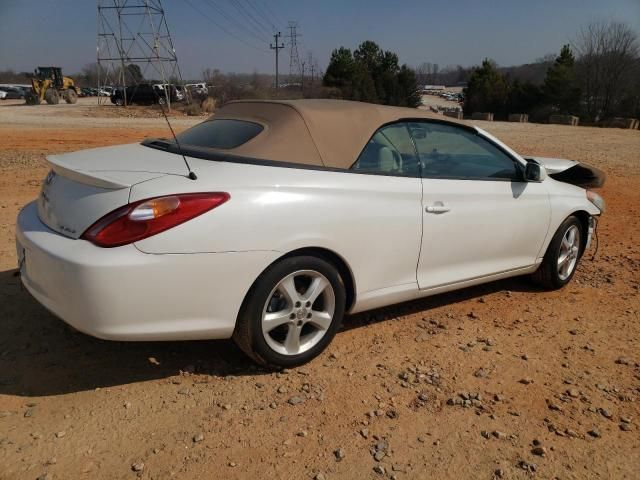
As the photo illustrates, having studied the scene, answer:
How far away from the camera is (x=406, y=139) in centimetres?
374

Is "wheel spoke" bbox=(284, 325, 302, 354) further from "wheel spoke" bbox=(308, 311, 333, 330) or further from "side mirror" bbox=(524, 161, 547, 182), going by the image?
"side mirror" bbox=(524, 161, 547, 182)

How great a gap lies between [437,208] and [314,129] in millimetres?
977

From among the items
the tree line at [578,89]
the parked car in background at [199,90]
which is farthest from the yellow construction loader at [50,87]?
the tree line at [578,89]

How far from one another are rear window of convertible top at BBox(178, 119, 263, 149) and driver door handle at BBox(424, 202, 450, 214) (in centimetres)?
120

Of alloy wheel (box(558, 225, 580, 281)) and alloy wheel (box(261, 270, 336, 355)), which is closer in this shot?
alloy wheel (box(261, 270, 336, 355))

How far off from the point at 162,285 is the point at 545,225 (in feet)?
10.3

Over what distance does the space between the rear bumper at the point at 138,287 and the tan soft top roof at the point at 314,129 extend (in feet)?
2.31

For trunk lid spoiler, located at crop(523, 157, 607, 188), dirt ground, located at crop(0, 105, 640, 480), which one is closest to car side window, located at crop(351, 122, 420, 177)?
dirt ground, located at crop(0, 105, 640, 480)

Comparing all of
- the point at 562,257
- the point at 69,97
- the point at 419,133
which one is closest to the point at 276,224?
the point at 419,133

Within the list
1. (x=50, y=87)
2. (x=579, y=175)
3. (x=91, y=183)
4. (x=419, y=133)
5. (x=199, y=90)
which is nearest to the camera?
(x=91, y=183)

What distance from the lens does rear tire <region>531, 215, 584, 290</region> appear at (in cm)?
460

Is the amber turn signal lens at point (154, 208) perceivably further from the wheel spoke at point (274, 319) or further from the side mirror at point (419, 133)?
the side mirror at point (419, 133)

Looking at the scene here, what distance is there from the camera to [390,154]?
362 centimetres

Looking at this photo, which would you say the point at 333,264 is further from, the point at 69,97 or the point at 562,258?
the point at 69,97
